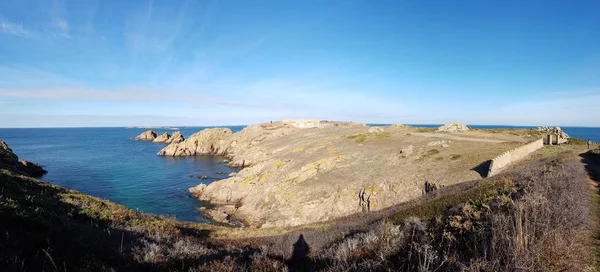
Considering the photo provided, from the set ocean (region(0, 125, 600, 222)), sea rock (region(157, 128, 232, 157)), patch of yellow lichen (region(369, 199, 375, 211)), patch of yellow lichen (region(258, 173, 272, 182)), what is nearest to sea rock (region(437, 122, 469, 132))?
patch of yellow lichen (region(258, 173, 272, 182))

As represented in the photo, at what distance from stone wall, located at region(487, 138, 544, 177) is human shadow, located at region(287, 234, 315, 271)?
19.8 m

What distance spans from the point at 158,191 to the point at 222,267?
44429mm

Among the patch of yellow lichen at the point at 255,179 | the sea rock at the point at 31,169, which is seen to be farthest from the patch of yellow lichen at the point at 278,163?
the sea rock at the point at 31,169

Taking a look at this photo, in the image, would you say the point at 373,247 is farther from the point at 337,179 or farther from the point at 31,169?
the point at 31,169

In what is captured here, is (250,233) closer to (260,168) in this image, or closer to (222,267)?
(222,267)

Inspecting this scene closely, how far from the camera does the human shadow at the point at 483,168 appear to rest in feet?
84.0

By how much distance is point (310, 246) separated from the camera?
37.3 feet

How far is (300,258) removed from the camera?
9.70m

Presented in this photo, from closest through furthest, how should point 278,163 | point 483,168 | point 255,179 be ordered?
point 483,168 → point 255,179 → point 278,163

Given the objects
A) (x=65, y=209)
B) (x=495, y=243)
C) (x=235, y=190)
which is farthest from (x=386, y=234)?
(x=235, y=190)

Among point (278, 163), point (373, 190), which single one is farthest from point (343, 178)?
point (278, 163)

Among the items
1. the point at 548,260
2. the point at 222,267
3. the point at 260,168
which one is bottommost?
the point at 260,168

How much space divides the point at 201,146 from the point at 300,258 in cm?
9300

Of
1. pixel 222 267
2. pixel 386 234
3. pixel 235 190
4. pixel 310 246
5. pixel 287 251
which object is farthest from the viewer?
pixel 235 190
